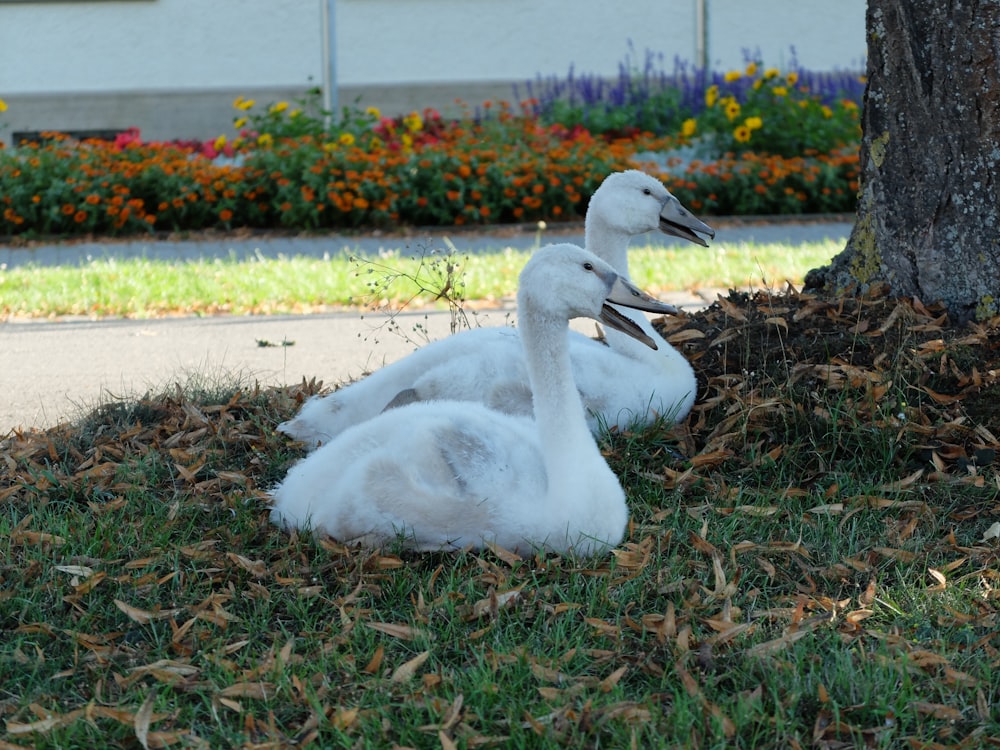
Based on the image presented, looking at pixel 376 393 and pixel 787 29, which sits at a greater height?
pixel 787 29

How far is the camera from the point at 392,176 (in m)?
11.8

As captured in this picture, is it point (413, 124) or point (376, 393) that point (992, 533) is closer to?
point (376, 393)

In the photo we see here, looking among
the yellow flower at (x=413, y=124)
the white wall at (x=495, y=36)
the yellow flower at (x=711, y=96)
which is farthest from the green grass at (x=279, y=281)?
the white wall at (x=495, y=36)

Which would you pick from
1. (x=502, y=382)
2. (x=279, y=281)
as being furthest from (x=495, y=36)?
(x=502, y=382)

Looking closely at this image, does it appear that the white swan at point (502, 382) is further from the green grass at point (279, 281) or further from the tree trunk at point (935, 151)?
the green grass at point (279, 281)

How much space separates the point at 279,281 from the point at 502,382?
15.4 feet

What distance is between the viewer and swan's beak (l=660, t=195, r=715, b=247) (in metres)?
5.09

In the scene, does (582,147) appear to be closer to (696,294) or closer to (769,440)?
(696,294)

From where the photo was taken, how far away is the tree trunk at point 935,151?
4.84 m

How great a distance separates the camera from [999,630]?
3268 mm

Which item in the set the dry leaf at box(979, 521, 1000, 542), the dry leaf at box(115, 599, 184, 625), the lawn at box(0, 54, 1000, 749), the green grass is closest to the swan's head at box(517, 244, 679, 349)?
the lawn at box(0, 54, 1000, 749)

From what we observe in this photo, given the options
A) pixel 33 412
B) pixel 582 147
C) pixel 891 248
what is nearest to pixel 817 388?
pixel 891 248

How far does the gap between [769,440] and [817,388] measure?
12.1 inches

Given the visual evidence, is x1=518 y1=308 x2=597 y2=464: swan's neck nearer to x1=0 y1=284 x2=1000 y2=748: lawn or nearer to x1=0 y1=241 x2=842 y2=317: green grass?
x1=0 y1=284 x2=1000 y2=748: lawn
